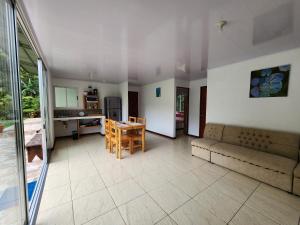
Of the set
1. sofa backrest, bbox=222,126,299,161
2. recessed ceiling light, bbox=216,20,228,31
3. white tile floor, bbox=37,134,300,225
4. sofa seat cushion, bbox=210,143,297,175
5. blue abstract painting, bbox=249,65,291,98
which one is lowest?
white tile floor, bbox=37,134,300,225

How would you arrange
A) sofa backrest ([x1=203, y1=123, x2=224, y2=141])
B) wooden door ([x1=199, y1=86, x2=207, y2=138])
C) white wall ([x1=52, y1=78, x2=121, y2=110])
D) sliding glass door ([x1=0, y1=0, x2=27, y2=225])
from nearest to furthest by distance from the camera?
sliding glass door ([x1=0, y1=0, x2=27, y2=225]) → sofa backrest ([x1=203, y1=123, x2=224, y2=141]) → wooden door ([x1=199, y1=86, x2=207, y2=138]) → white wall ([x1=52, y1=78, x2=121, y2=110])

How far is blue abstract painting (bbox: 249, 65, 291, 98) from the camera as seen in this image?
2473 mm

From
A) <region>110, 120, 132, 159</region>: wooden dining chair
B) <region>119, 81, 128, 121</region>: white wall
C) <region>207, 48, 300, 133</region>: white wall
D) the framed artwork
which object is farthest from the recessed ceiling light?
<region>119, 81, 128, 121</region>: white wall

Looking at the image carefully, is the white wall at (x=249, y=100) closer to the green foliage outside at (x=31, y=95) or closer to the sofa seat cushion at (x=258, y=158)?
the sofa seat cushion at (x=258, y=158)

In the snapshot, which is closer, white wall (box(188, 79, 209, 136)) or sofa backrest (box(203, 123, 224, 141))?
sofa backrest (box(203, 123, 224, 141))

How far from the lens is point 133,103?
6.75 m

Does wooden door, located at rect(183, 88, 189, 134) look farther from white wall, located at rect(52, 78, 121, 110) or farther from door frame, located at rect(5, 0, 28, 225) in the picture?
door frame, located at rect(5, 0, 28, 225)

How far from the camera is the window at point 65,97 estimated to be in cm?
491

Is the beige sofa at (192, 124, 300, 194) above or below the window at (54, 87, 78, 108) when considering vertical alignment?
below

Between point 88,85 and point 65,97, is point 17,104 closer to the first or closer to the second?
point 65,97

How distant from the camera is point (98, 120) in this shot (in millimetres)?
5547

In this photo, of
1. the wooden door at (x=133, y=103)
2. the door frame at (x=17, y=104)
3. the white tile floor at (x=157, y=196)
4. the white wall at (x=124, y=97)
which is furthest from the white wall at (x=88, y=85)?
the door frame at (x=17, y=104)

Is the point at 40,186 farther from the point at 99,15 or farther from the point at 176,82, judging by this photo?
the point at 176,82

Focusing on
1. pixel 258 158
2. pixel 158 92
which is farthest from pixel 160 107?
pixel 258 158
